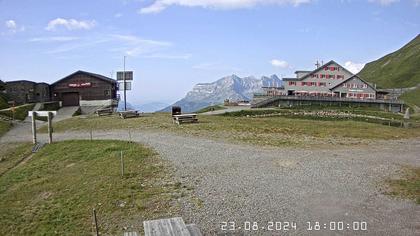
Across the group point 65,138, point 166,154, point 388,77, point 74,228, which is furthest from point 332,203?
point 388,77

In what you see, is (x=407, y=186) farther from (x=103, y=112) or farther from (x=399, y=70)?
(x=399, y=70)

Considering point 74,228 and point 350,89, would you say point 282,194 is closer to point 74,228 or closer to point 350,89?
point 74,228

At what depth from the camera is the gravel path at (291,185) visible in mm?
10469

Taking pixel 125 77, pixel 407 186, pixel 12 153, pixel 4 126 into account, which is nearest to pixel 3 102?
pixel 4 126

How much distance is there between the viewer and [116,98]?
67.2m

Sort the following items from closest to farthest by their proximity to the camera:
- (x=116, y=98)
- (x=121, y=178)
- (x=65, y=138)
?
(x=121, y=178) < (x=65, y=138) < (x=116, y=98)

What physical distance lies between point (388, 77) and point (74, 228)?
15252 cm

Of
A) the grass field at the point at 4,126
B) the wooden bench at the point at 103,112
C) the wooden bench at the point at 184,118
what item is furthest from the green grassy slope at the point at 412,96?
the grass field at the point at 4,126

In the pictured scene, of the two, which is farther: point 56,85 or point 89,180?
point 56,85

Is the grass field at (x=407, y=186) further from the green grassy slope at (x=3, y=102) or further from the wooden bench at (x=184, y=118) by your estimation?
the green grassy slope at (x=3, y=102)

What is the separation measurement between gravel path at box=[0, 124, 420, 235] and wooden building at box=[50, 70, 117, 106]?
43.1 meters

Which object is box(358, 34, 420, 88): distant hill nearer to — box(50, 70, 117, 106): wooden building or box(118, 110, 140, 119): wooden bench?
box(50, 70, 117, 106): wooden building

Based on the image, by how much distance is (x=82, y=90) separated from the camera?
61.8 m

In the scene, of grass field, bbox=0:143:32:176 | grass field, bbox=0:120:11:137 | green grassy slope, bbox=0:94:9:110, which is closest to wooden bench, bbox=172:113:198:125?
grass field, bbox=0:143:32:176
